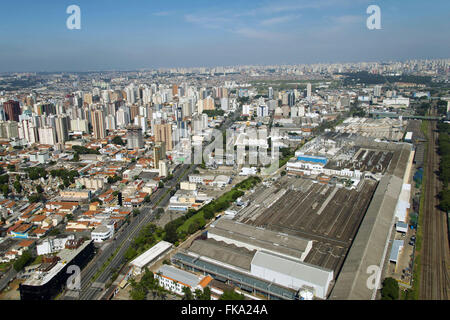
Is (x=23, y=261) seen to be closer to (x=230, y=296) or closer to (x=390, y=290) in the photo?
(x=230, y=296)

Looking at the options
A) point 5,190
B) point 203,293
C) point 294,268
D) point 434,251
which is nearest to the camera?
point 203,293

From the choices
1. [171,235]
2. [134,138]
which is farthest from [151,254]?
[134,138]

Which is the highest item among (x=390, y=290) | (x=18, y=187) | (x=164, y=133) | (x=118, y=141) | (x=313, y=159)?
(x=164, y=133)

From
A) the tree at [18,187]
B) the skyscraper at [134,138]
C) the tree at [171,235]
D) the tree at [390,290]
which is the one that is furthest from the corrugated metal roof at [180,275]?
the skyscraper at [134,138]

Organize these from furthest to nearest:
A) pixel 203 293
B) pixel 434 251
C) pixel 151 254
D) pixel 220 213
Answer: pixel 220 213, pixel 434 251, pixel 151 254, pixel 203 293

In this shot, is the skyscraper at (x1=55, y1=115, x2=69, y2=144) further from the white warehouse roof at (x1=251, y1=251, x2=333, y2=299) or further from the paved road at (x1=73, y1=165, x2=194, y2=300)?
the white warehouse roof at (x1=251, y1=251, x2=333, y2=299)

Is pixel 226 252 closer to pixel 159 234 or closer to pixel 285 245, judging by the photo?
pixel 285 245
